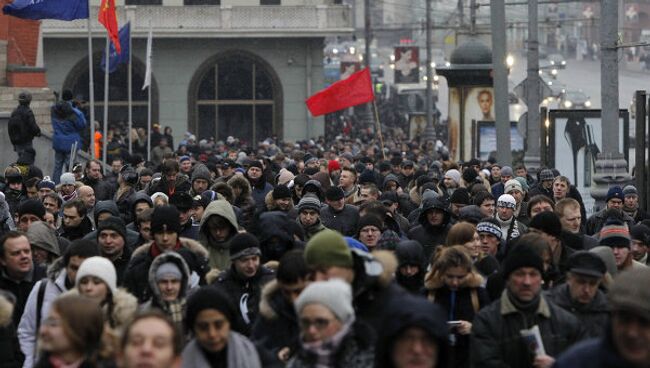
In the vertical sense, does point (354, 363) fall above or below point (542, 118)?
below

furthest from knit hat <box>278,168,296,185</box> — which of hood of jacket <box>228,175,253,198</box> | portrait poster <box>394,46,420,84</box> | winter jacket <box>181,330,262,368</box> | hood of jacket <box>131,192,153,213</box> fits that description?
portrait poster <box>394,46,420,84</box>

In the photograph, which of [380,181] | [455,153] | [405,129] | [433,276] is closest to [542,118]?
[380,181]

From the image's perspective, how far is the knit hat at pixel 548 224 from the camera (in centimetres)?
1241

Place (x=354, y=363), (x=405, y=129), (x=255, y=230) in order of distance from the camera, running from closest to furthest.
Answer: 1. (x=354, y=363)
2. (x=255, y=230)
3. (x=405, y=129)

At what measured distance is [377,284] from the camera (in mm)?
8727

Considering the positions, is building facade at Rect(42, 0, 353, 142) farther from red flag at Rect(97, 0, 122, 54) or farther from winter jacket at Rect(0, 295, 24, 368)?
winter jacket at Rect(0, 295, 24, 368)

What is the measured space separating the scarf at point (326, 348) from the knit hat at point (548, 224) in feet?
16.3

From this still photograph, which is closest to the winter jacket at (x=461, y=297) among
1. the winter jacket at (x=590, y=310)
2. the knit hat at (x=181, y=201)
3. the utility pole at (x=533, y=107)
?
the winter jacket at (x=590, y=310)

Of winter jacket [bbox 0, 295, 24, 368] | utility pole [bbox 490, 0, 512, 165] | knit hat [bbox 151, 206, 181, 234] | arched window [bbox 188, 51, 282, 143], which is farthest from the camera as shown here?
arched window [bbox 188, 51, 282, 143]

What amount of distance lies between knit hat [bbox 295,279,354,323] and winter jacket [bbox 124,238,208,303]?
130 inches

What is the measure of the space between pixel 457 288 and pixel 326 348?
3077mm

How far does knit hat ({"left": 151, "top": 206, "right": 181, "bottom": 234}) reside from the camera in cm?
1220

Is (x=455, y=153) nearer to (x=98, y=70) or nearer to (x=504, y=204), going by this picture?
(x=98, y=70)

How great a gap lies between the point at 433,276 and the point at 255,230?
439 cm
